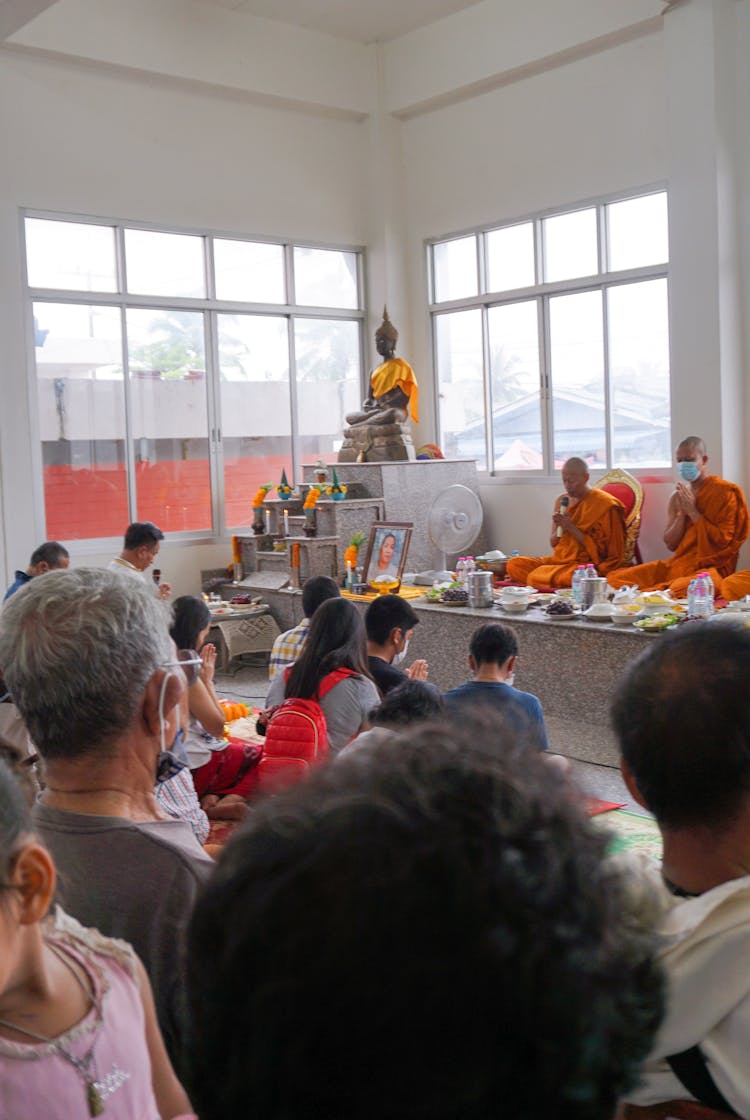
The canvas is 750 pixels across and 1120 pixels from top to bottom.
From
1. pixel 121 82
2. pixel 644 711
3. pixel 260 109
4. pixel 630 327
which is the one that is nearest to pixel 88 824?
pixel 644 711

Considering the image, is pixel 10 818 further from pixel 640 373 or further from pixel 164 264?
pixel 164 264

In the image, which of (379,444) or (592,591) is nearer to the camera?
(592,591)

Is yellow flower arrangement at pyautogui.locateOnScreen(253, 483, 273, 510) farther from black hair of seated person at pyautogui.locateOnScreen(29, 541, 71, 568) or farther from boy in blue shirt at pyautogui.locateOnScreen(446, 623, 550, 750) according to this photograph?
boy in blue shirt at pyautogui.locateOnScreen(446, 623, 550, 750)

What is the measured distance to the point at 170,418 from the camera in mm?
10047

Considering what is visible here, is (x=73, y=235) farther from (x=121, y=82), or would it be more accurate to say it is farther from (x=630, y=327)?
(x=630, y=327)

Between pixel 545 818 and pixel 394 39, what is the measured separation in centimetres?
1123

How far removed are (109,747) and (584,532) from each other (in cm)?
690

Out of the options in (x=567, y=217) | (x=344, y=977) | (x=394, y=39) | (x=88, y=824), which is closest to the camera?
(x=344, y=977)

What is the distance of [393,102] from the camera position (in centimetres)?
1075

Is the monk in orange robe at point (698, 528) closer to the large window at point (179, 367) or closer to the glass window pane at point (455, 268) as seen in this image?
the glass window pane at point (455, 268)

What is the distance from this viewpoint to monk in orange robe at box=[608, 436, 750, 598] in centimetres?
778

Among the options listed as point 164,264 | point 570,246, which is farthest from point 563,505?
point 164,264

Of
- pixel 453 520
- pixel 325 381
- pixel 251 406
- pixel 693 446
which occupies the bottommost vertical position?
pixel 453 520

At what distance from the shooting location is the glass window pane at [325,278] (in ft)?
35.5
